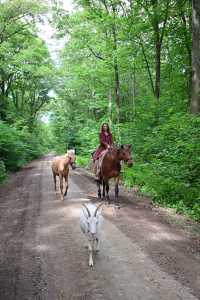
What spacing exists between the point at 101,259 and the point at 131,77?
2615 cm

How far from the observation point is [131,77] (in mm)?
31797

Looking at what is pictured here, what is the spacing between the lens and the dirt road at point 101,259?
227 inches

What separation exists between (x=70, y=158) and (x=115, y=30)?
538 inches

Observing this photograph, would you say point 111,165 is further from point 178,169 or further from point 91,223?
point 91,223

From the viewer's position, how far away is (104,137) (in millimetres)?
13453

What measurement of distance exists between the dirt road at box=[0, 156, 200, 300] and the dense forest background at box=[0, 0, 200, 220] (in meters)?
2.15

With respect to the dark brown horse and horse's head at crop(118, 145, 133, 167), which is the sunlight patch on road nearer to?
horse's head at crop(118, 145, 133, 167)

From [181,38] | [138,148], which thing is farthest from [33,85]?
[138,148]

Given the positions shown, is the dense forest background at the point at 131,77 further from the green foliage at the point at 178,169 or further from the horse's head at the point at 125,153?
the horse's head at the point at 125,153

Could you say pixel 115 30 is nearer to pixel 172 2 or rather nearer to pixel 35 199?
pixel 172 2

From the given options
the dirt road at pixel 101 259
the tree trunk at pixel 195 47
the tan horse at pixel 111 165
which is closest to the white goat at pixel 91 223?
the dirt road at pixel 101 259

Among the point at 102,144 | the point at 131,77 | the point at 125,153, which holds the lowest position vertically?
the point at 125,153

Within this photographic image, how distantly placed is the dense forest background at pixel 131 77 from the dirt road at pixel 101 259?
2.15m

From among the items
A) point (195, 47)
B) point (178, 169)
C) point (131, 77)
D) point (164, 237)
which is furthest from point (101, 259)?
point (131, 77)
